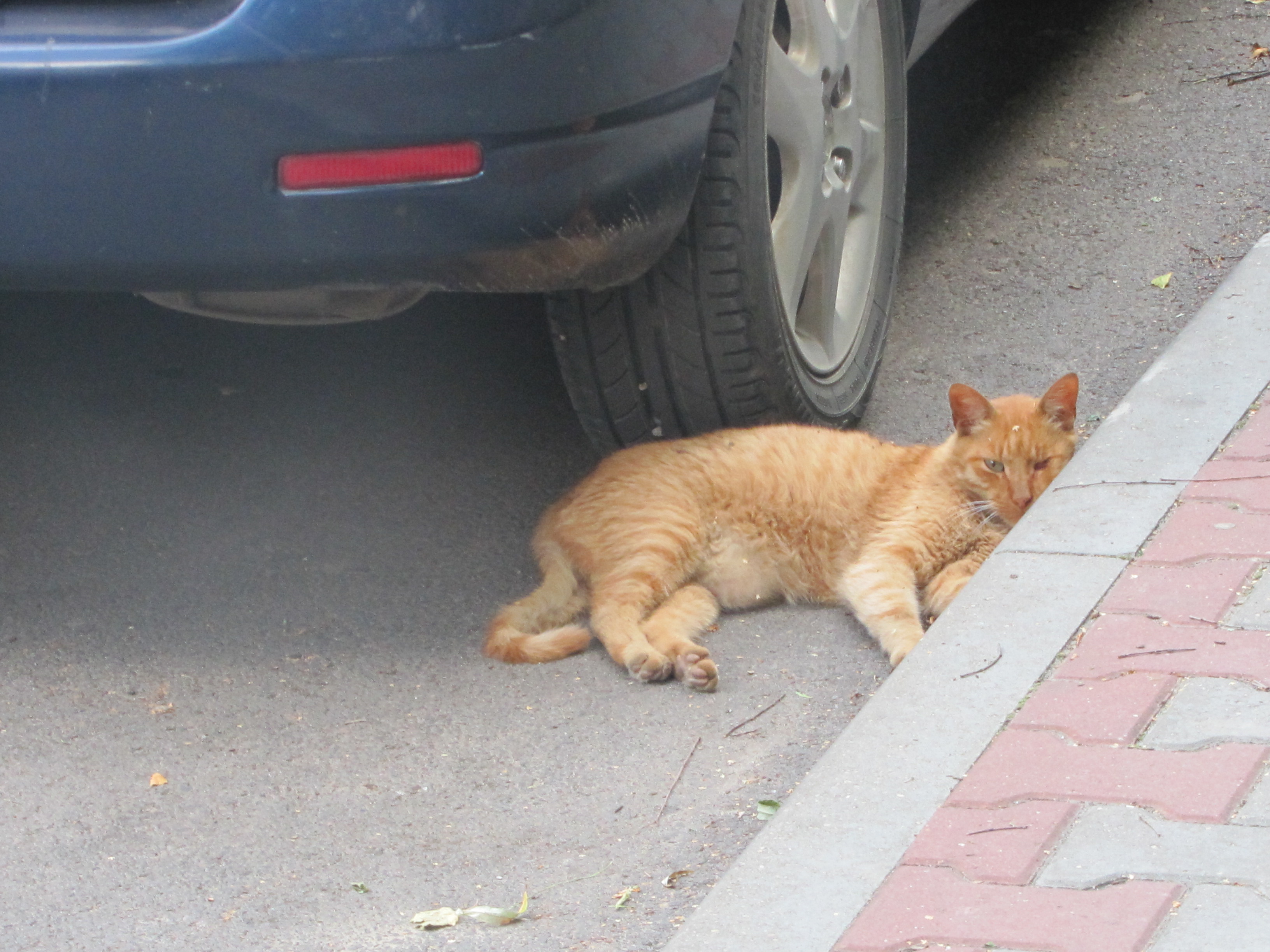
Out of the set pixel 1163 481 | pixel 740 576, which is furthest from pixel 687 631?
pixel 1163 481

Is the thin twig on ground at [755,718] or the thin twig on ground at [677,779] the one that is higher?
the thin twig on ground at [677,779]

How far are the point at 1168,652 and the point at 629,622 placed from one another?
3.71 ft

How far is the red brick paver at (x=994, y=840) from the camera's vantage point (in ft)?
7.49

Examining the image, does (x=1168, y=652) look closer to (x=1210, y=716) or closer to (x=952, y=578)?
(x=1210, y=716)

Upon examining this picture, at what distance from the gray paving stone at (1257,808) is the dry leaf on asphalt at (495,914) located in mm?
1049

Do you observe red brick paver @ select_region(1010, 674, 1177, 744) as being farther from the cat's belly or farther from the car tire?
the car tire

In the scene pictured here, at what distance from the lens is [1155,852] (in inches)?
89.7

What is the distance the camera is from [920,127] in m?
6.06

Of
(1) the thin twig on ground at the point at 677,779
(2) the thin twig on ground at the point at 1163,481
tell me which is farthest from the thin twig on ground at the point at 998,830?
(2) the thin twig on ground at the point at 1163,481

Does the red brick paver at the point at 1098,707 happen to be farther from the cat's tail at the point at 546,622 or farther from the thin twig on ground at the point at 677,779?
the cat's tail at the point at 546,622

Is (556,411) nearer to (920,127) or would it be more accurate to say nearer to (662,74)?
(662,74)

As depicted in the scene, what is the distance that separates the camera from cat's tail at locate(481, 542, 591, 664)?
3.30m

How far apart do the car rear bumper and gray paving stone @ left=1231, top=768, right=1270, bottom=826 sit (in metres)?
1.43

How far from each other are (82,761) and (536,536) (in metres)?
1.12
